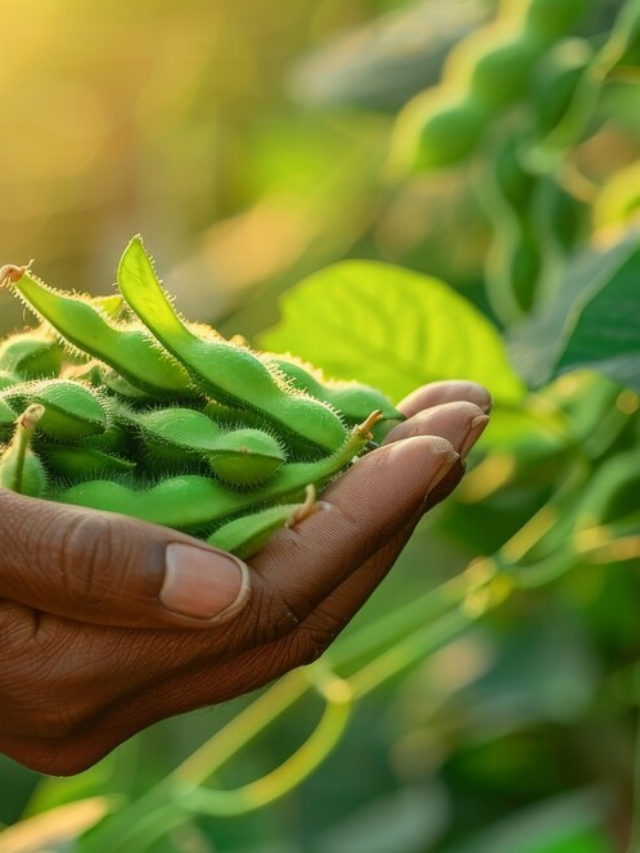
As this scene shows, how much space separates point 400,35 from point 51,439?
1.16 metres

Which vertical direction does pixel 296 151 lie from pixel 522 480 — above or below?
above

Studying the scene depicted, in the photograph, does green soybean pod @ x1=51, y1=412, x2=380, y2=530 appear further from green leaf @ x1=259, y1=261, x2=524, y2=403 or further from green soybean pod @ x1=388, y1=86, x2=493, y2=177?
green soybean pod @ x1=388, y1=86, x2=493, y2=177

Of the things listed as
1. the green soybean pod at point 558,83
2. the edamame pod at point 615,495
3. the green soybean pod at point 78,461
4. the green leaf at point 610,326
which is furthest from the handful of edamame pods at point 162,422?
the green soybean pod at point 558,83

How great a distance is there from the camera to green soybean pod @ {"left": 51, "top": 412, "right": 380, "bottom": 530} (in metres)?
0.84

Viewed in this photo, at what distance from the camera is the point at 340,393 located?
0.99m

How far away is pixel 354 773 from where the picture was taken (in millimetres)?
2342

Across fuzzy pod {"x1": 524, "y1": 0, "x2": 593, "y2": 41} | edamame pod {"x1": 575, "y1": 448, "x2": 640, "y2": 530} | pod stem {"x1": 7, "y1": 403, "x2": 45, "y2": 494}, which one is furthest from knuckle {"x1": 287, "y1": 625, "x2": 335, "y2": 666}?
fuzzy pod {"x1": 524, "y1": 0, "x2": 593, "y2": 41}

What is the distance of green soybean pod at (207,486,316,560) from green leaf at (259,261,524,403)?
44cm

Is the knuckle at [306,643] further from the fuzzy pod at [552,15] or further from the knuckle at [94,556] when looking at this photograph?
the fuzzy pod at [552,15]

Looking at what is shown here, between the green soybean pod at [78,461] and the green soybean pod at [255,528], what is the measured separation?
0.10 meters

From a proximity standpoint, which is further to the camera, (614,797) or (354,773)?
(354,773)

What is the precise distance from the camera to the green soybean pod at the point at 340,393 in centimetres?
97

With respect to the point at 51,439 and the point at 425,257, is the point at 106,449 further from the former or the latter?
the point at 425,257

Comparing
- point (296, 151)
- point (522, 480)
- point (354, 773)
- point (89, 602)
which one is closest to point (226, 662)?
point (89, 602)
